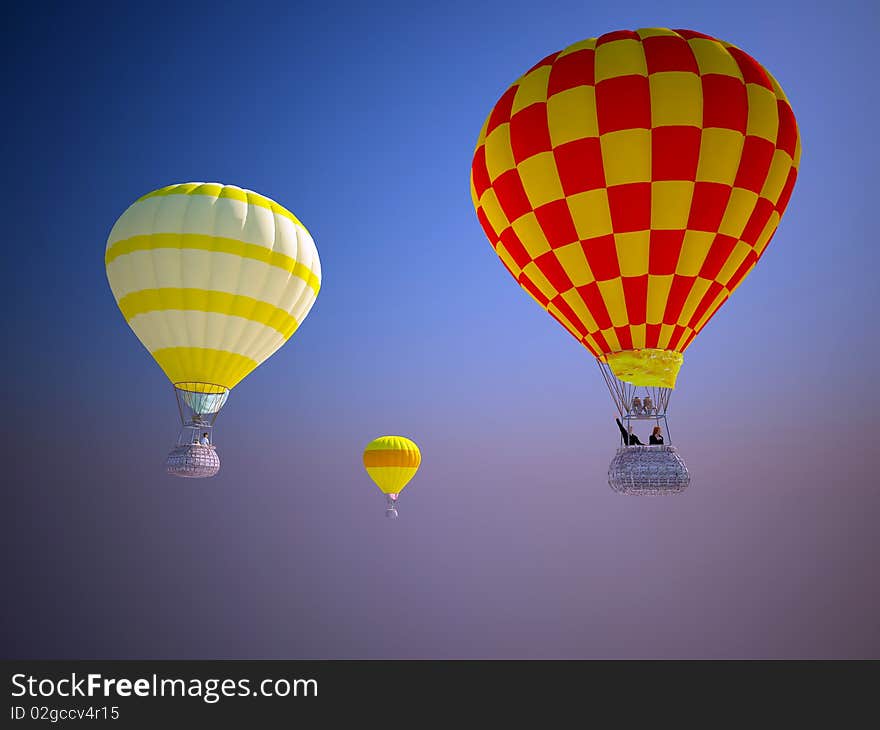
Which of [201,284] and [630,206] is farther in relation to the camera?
[201,284]

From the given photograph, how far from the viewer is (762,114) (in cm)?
698

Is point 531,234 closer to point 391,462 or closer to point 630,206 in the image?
point 630,206

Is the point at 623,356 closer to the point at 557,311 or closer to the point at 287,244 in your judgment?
the point at 557,311

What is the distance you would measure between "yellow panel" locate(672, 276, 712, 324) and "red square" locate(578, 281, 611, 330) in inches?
30.6

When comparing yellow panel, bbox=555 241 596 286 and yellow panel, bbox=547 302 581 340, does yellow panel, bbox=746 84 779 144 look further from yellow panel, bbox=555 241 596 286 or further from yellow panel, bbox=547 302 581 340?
yellow panel, bbox=547 302 581 340

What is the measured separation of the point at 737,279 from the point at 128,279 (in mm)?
8439

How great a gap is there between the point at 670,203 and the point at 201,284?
6.46m

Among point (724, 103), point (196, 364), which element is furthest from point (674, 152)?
point (196, 364)

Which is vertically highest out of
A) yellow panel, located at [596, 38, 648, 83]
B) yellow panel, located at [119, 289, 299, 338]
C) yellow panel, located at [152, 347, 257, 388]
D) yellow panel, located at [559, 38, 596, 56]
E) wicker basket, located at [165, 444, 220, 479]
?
yellow panel, located at [559, 38, 596, 56]

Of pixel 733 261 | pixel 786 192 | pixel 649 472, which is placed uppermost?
pixel 786 192

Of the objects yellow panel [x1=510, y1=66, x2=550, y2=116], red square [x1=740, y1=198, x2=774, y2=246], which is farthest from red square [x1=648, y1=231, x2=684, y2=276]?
yellow panel [x1=510, y1=66, x2=550, y2=116]

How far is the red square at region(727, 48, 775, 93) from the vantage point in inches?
280

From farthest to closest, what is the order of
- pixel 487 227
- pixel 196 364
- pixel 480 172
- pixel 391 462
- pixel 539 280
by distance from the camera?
pixel 391 462, pixel 196 364, pixel 487 227, pixel 480 172, pixel 539 280

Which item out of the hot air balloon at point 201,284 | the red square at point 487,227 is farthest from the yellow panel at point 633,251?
the hot air balloon at point 201,284
